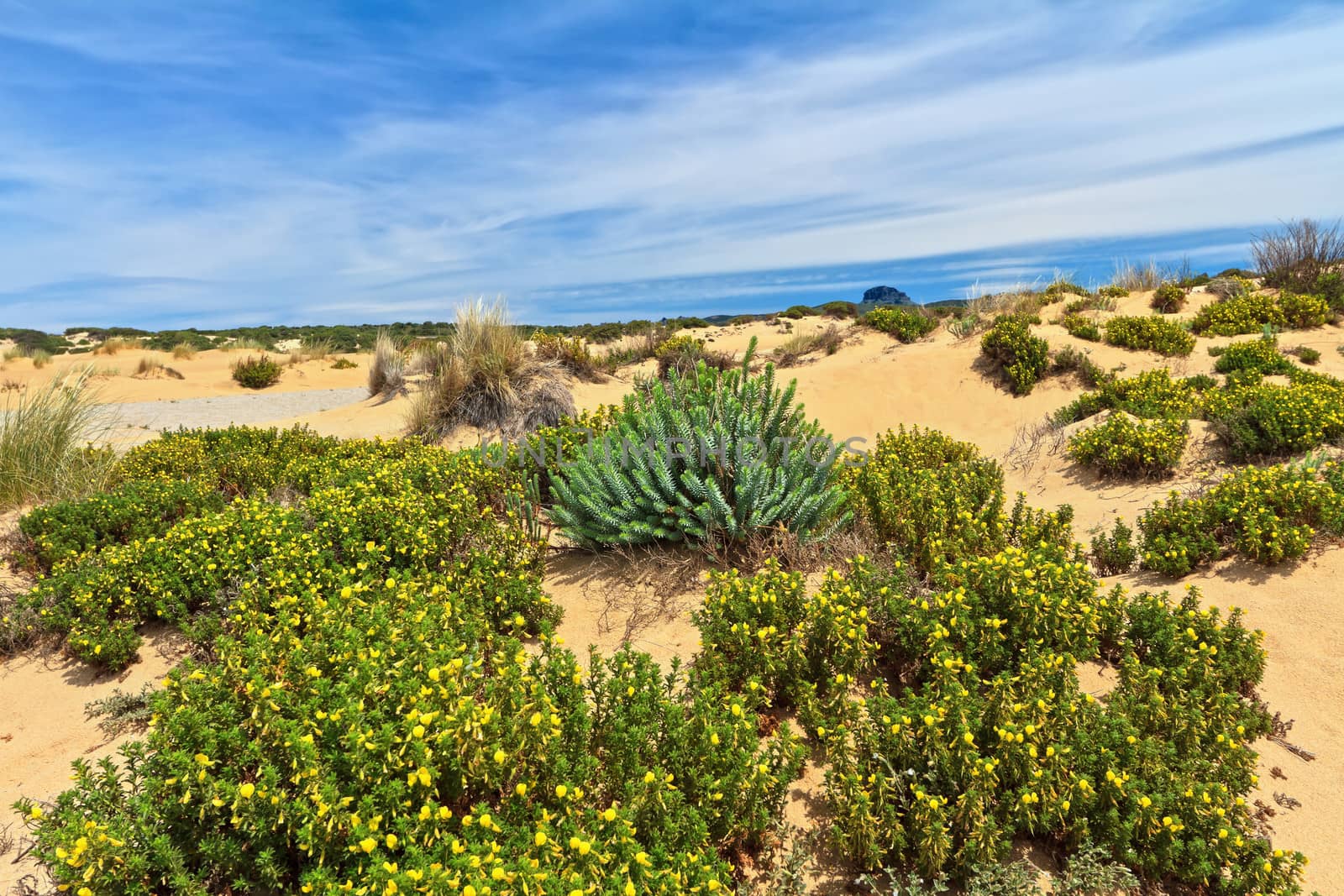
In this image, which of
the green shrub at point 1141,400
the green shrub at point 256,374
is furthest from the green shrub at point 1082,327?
the green shrub at point 256,374

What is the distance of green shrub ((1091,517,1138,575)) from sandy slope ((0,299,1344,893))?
13cm

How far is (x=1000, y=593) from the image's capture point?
11.9 feet

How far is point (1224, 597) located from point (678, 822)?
3824 millimetres

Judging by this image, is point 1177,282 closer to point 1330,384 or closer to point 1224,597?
point 1330,384

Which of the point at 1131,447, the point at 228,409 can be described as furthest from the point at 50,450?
the point at 1131,447

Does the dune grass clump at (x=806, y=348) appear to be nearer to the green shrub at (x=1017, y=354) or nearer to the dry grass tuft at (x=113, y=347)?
the green shrub at (x=1017, y=354)

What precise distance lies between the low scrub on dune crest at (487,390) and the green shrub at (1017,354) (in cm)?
646

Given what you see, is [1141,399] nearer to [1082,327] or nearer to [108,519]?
[1082,327]

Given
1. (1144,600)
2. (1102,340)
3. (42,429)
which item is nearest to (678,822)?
(1144,600)

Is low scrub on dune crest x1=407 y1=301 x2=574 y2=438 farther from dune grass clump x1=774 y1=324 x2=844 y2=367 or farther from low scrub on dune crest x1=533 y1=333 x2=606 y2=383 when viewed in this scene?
dune grass clump x1=774 y1=324 x2=844 y2=367

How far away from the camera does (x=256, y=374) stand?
19797 mm

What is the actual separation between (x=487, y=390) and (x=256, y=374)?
1378 centimetres

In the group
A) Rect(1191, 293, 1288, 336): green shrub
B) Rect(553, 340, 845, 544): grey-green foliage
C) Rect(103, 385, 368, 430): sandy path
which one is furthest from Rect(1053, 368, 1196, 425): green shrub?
Rect(103, 385, 368, 430): sandy path

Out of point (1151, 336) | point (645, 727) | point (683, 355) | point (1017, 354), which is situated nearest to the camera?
point (645, 727)
